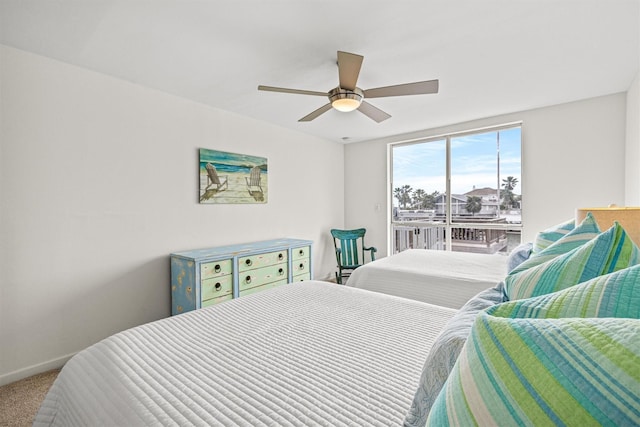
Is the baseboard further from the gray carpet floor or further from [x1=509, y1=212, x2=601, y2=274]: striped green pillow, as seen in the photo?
[x1=509, y1=212, x2=601, y2=274]: striped green pillow

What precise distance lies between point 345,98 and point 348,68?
31 cm

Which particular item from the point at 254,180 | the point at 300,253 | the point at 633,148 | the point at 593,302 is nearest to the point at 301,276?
the point at 300,253

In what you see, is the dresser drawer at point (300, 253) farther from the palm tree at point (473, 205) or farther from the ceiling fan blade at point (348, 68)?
the palm tree at point (473, 205)

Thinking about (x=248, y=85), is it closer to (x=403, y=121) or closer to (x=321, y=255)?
(x=403, y=121)

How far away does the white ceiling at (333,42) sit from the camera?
1.74 m

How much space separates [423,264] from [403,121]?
2.02 metres

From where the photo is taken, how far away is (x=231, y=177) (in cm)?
354

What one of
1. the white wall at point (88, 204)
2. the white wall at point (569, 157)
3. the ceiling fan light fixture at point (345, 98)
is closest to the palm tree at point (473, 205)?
the white wall at point (569, 157)

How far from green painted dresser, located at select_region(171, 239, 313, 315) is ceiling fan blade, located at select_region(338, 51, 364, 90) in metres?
1.97

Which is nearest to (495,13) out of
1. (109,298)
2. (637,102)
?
(637,102)

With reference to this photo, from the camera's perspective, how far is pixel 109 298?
8.52 feet

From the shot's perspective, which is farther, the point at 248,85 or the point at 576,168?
the point at 576,168

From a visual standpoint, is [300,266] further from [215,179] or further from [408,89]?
[408,89]

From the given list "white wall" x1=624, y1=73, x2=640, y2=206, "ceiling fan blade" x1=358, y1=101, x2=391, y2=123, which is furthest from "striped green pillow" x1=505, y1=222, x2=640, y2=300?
"white wall" x1=624, y1=73, x2=640, y2=206
